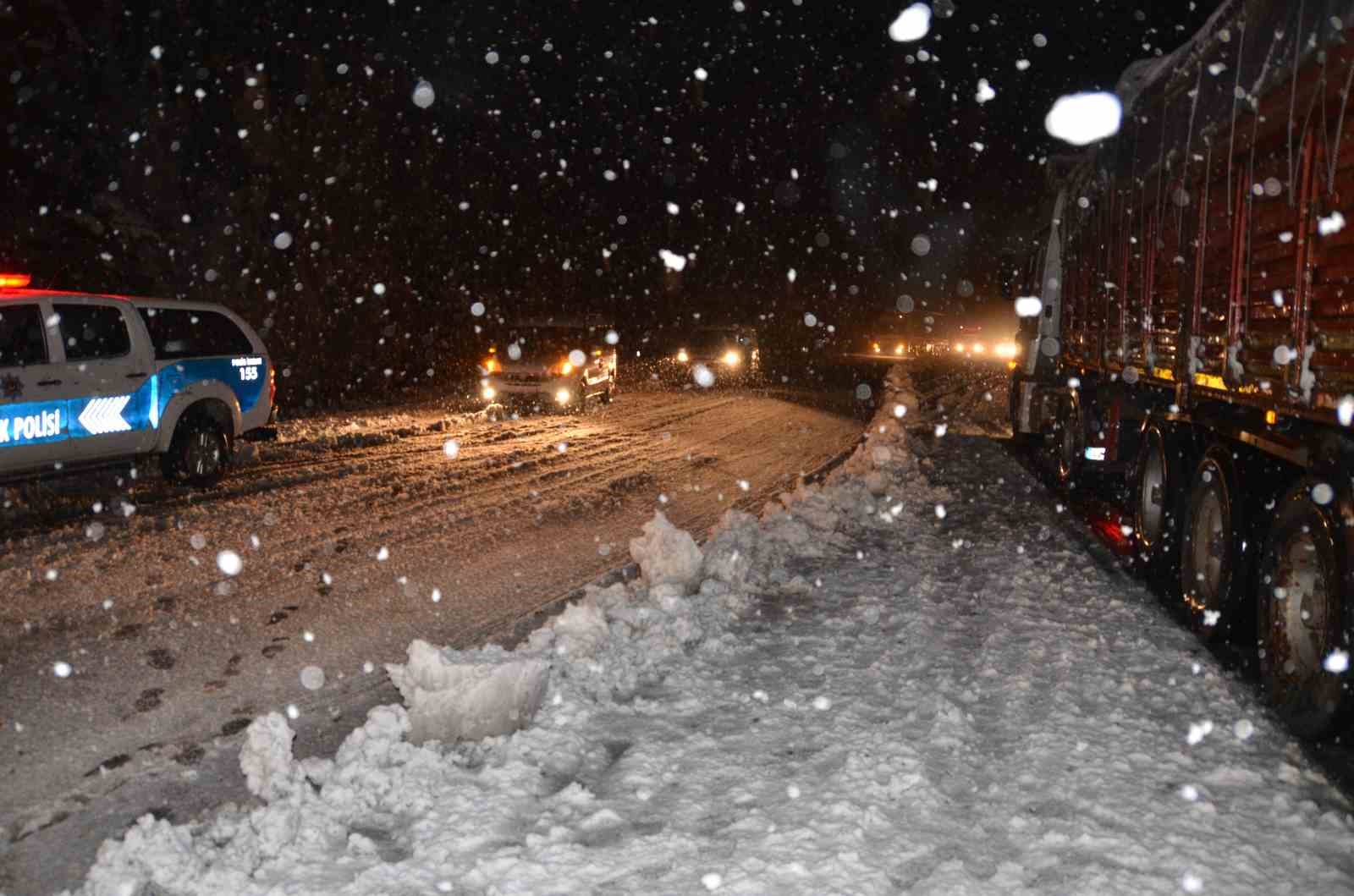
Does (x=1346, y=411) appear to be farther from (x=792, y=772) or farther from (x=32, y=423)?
(x=32, y=423)

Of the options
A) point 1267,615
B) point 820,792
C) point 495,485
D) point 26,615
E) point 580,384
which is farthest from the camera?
point 580,384

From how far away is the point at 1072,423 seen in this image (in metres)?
12.6

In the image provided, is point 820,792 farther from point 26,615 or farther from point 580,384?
point 580,384

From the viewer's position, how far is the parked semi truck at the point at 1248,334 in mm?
4910

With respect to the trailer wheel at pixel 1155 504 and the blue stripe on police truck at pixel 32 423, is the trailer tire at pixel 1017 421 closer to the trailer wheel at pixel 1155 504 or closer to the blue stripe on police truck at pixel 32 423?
the trailer wheel at pixel 1155 504

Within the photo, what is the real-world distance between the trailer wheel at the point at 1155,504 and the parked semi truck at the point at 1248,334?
0.02 metres

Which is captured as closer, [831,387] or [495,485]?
[495,485]

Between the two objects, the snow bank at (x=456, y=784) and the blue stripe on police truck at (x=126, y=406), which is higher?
the blue stripe on police truck at (x=126, y=406)

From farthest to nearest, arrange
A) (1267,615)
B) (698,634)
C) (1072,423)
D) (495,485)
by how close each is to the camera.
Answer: (1072,423)
(495,485)
(698,634)
(1267,615)

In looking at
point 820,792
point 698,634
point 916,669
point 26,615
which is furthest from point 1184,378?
point 26,615

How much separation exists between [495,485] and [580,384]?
9497mm

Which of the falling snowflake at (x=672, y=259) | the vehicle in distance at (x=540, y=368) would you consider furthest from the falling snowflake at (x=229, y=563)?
the falling snowflake at (x=672, y=259)

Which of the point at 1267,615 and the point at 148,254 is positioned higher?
the point at 148,254

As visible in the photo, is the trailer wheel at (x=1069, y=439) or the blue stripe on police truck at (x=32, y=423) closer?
the blue stripe on police truck at (x=32, y=423)
